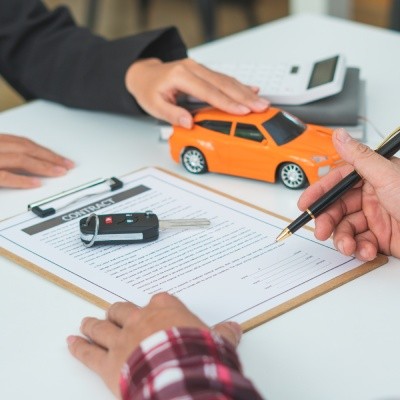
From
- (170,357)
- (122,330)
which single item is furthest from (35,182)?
(170,357)

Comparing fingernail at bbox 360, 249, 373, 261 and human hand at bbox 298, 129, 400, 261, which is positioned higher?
human hand at bbox 298, 129, 400, 261

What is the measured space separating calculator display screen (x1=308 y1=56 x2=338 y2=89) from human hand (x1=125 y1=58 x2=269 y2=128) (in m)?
0.09

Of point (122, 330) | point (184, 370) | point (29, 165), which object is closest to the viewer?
point (184, 370)

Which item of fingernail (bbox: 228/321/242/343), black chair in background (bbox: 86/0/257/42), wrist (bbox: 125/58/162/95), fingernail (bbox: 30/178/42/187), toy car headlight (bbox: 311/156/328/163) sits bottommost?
black chair in background (bbox: 86/0/257/42)

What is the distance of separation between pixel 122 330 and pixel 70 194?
349 mm

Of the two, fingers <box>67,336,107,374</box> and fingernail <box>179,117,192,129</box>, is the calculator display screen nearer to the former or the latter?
fingernail <box>179,117,192,129</box>

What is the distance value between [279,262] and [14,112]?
0.65 m

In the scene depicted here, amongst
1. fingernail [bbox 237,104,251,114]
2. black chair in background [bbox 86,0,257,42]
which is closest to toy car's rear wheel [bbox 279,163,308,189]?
fingernail [bbox 237,104,251,114]

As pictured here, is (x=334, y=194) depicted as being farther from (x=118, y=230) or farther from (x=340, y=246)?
(x=118, y=230)

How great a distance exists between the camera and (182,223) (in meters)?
0.96

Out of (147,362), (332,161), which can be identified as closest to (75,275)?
(147,362)

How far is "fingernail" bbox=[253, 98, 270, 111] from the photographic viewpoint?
111 cm

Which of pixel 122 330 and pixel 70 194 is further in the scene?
pixel 70 194

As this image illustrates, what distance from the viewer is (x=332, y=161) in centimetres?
103
